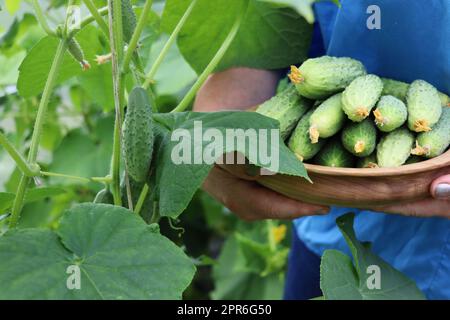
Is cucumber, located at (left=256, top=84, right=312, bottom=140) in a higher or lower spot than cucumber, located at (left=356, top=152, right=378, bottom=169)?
higher

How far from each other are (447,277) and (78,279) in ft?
1.90

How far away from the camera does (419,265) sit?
1.05 metres

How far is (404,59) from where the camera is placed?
3.22ft

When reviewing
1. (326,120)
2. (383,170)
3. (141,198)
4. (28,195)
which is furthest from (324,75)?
(28,195)

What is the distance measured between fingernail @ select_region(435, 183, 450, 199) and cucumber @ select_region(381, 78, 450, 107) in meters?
0.14

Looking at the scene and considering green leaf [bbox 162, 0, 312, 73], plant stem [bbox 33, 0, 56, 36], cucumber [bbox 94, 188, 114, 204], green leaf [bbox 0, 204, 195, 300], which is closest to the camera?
green leaf [bbox 0, 204, 195, 300]

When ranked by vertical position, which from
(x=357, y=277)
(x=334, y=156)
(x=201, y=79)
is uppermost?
(x=201, y=79)

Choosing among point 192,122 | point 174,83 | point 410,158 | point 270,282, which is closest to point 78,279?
point 192,122

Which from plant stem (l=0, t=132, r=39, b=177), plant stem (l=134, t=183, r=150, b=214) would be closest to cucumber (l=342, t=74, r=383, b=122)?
plant stem (l=134, t=183, r=150, b=214)

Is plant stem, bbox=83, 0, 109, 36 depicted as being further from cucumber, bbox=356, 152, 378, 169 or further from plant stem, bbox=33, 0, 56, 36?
cucumber, bbox=356, 152, 378, 169

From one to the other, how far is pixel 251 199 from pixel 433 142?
0.25 meters

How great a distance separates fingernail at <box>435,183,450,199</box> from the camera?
2.77 feet

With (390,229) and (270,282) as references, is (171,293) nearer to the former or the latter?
(390,229)

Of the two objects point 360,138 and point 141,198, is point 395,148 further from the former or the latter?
point 141,198
